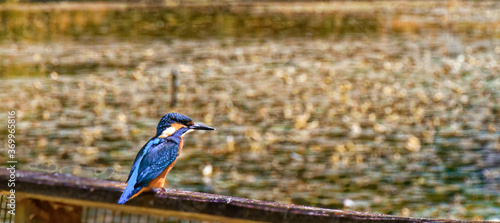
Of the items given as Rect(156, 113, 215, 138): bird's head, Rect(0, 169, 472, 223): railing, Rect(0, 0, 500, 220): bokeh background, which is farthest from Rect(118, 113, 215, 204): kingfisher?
Rect(0, 0, 500, 220): bokeh background

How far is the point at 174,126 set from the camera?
252 cm

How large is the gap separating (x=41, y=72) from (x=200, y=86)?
13.3ft

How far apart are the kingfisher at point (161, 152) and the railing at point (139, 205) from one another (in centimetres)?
11

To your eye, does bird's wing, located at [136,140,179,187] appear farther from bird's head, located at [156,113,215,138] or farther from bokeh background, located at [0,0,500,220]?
bokeh background, located at [0,0,500,220]

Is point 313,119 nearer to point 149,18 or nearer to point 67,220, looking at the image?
point 67,220

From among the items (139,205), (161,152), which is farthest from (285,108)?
(161,152)

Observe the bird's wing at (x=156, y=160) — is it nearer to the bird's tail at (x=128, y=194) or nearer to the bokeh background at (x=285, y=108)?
the bird's tail at (x=128, y=194)

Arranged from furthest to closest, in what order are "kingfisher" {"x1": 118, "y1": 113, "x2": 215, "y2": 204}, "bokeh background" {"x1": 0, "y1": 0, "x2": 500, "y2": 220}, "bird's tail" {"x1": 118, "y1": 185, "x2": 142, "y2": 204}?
1. "bokeh background" {"x1": 0, "y1": 0, "x2": 500, "y2": 220}
2. "kingfisher" {"x1": 118, "y1": 113, "x2": 215, "y2": 204}
3. "bird's tail" {"x1": 118, "y1": 185, "x2": 142, "y2": 204}

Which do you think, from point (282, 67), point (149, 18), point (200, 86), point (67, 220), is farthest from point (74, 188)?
point (149, 18)

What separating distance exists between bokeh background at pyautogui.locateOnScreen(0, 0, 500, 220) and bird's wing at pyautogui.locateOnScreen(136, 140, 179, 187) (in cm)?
422

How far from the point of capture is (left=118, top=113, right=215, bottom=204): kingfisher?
244 cm

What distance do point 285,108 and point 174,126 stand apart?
1026cm

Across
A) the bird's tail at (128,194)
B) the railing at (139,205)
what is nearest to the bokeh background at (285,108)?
the railing at (139,205)

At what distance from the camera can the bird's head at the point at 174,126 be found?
2.48 metres
